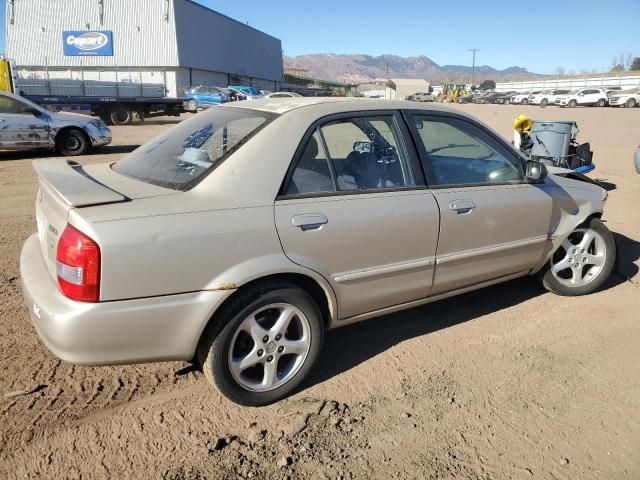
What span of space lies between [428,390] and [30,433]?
2.15 meters

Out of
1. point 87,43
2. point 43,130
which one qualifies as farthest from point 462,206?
point 87,43

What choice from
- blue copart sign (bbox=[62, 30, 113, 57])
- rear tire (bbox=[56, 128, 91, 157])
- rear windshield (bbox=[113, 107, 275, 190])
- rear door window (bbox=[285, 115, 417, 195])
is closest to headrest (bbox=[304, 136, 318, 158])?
rear door window (bbox=[285, 115, 417, 195])

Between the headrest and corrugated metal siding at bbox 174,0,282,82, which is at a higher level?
corrugated metal siding at bbox 174,0,282,82

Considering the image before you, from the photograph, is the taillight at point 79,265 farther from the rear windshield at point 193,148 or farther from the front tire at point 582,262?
the front tire at point 582,262

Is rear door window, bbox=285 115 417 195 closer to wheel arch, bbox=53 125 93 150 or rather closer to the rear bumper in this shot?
the rear bumper

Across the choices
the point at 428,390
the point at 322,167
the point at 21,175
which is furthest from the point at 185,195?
the point at 21,175

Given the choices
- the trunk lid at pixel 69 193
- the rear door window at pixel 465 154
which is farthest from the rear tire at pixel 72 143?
the rear door window at pixel 465 154

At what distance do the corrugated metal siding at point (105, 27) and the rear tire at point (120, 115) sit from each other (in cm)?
2469

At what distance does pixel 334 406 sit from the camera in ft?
9.41

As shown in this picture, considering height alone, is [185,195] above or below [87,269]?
above

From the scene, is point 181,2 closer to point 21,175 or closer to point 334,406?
point 21,175

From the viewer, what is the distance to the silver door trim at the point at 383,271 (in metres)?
2.95

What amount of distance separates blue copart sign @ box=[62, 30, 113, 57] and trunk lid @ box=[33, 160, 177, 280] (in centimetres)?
4959

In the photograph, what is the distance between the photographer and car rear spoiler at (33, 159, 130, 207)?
2.42m
